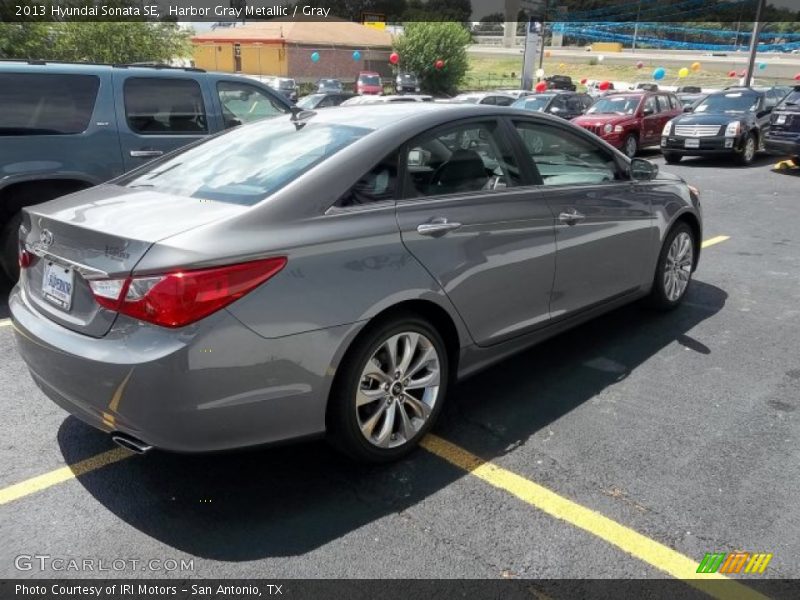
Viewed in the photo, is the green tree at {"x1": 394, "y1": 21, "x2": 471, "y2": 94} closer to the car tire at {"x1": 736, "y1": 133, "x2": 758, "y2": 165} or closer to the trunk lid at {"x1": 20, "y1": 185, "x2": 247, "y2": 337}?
the car tire at {"x1": 736, "y1": 133, "x2": 758, "y2": 165}

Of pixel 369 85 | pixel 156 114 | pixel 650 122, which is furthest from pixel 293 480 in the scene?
pixel 369 85

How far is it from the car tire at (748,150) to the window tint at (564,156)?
1224 cm

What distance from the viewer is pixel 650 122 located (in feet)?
54.7

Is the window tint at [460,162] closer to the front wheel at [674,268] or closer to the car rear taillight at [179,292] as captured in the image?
the car rear taillight at [179,292]

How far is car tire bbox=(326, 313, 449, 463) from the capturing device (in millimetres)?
2928

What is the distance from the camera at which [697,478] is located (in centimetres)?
314

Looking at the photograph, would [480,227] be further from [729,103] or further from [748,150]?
[729,103]

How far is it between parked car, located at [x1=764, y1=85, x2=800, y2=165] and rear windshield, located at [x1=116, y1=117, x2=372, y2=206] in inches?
498

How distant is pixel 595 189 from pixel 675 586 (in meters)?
2.52

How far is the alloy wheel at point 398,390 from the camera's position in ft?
10.00

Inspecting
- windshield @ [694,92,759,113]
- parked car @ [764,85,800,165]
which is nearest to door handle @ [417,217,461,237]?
parked car @ [764,85,800,165]

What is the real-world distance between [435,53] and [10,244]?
2174 inches

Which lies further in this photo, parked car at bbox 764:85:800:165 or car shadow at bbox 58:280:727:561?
parked car at bbox 764:85:800:165

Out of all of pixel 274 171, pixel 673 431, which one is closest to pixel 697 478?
pixel 673 431
